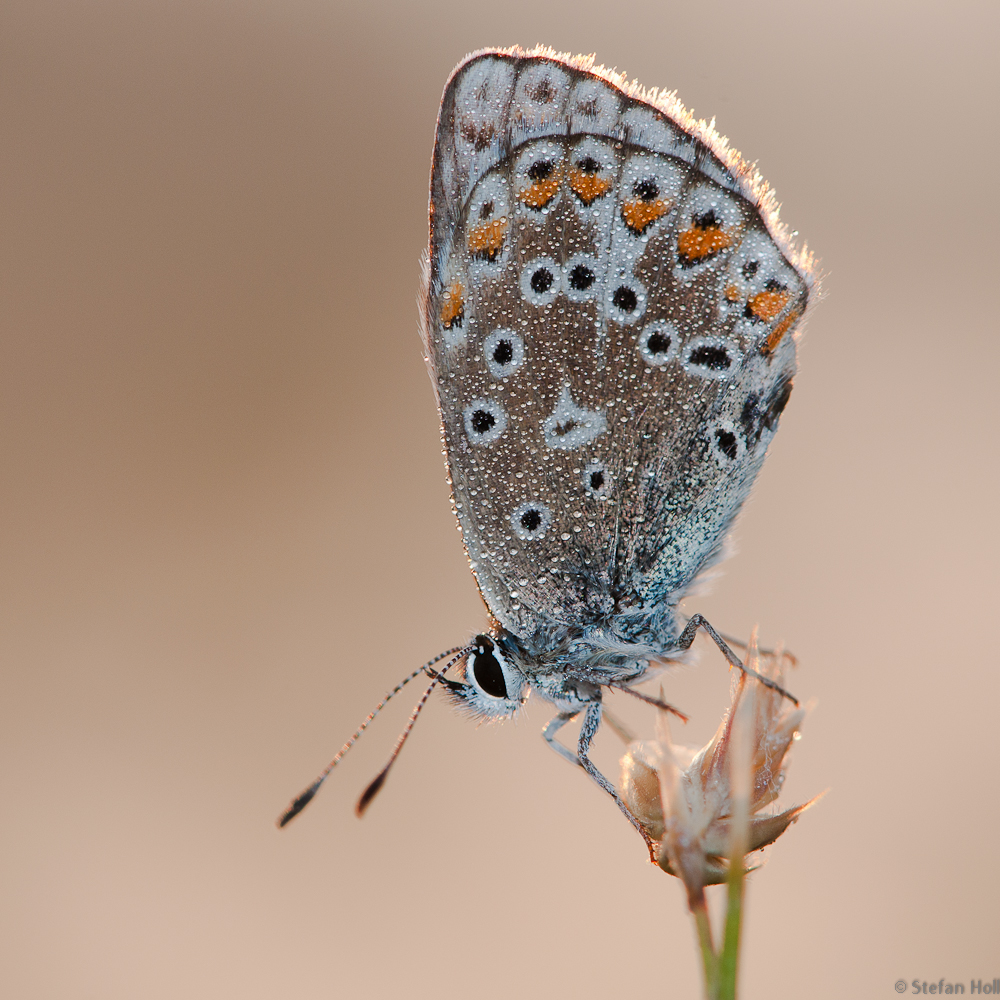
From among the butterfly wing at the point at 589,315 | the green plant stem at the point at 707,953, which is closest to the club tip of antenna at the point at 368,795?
the butterfly wing at the point at 589,315

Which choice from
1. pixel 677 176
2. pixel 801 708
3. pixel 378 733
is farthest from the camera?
pixel 378 733

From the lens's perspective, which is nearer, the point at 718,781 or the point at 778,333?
the point at 718,781

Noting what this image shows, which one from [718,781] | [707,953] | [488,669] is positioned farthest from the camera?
[488,669]

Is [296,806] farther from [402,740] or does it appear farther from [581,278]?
[581,278]

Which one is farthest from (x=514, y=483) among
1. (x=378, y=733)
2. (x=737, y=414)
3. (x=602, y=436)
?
(x=378, y=733)

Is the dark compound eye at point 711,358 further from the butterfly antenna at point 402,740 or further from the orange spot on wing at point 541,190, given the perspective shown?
the butterfly antenna at point 402,740

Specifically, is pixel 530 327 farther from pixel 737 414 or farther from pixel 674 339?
pixel 737 414

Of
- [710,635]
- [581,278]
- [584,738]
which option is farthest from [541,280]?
[584,738]
